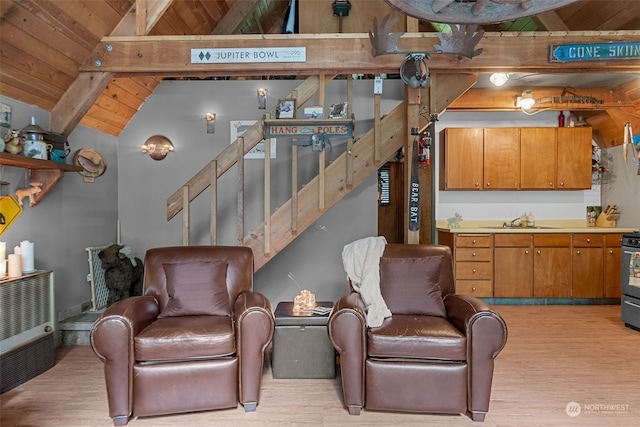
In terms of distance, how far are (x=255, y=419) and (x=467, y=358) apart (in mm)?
1296

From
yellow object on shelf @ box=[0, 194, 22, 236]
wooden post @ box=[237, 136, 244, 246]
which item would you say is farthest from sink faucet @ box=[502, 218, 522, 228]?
yellow object on shelf @ box=[0, 194, 22, 236]

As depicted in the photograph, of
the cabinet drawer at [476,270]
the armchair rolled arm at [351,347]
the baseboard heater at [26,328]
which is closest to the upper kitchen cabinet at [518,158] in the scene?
the cabinet drawer at [476,270]

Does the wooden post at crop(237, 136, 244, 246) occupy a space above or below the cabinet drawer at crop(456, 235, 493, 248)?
above

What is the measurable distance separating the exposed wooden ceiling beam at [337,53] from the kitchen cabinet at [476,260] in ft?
6.97

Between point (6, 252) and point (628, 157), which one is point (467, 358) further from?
point (628, 157)

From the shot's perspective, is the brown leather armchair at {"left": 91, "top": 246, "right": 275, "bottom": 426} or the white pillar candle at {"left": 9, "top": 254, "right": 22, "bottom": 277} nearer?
the brown leather armchair at {"left": 91, "top": 246, "right": 275, "bottom": 426}

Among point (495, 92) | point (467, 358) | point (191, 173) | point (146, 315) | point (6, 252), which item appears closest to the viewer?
point (467, 358)

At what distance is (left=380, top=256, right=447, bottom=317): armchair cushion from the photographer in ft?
8.38

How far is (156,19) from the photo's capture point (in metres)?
3.41

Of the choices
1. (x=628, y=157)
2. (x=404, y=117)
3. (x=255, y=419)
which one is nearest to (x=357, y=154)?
(x=404, y=117)

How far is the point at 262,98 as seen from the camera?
4.48 meters

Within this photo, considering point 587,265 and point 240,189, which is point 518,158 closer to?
point 587,265

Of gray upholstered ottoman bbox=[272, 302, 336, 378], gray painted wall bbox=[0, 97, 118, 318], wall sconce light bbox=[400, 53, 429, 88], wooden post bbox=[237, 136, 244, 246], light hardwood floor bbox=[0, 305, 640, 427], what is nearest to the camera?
light hardwood floor bbox=[0, 305, 640, 427]

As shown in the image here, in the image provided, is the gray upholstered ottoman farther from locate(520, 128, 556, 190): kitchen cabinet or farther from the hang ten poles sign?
locate(520, 128, 556, 190): kitchen cabinet
